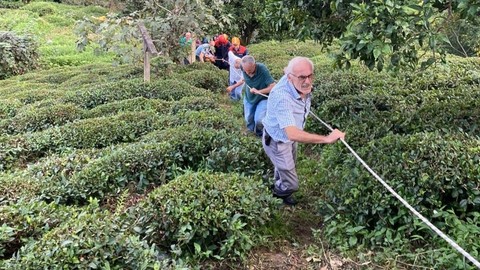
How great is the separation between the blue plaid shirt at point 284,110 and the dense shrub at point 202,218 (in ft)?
2.25

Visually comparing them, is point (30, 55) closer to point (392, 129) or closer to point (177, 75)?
point (177, 75)

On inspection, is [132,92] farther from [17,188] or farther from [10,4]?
[10,4]

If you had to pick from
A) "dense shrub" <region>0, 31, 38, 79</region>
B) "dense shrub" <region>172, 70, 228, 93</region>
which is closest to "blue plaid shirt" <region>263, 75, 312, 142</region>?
"dense shrub" <region>172, 70, 228, 93</region>

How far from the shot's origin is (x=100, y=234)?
10.9 feet

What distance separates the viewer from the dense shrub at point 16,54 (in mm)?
15688

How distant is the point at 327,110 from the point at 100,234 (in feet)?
13.5

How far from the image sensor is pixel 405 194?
3.97m

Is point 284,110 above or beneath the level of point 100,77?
above

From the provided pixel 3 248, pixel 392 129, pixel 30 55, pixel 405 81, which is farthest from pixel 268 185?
pixel 30 55

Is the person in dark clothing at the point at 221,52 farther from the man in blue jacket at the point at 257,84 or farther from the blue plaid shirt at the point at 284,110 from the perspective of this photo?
the blue plaid shirt at the point at 284,110

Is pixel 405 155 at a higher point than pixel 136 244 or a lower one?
higher

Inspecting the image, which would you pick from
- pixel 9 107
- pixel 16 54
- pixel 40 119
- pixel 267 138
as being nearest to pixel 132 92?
pixel 40 119

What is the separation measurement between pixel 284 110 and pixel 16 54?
48.5 feet

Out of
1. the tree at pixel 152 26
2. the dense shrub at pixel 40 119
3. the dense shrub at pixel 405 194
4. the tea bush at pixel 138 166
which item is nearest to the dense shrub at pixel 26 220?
the tea bush at pixel 138 166
